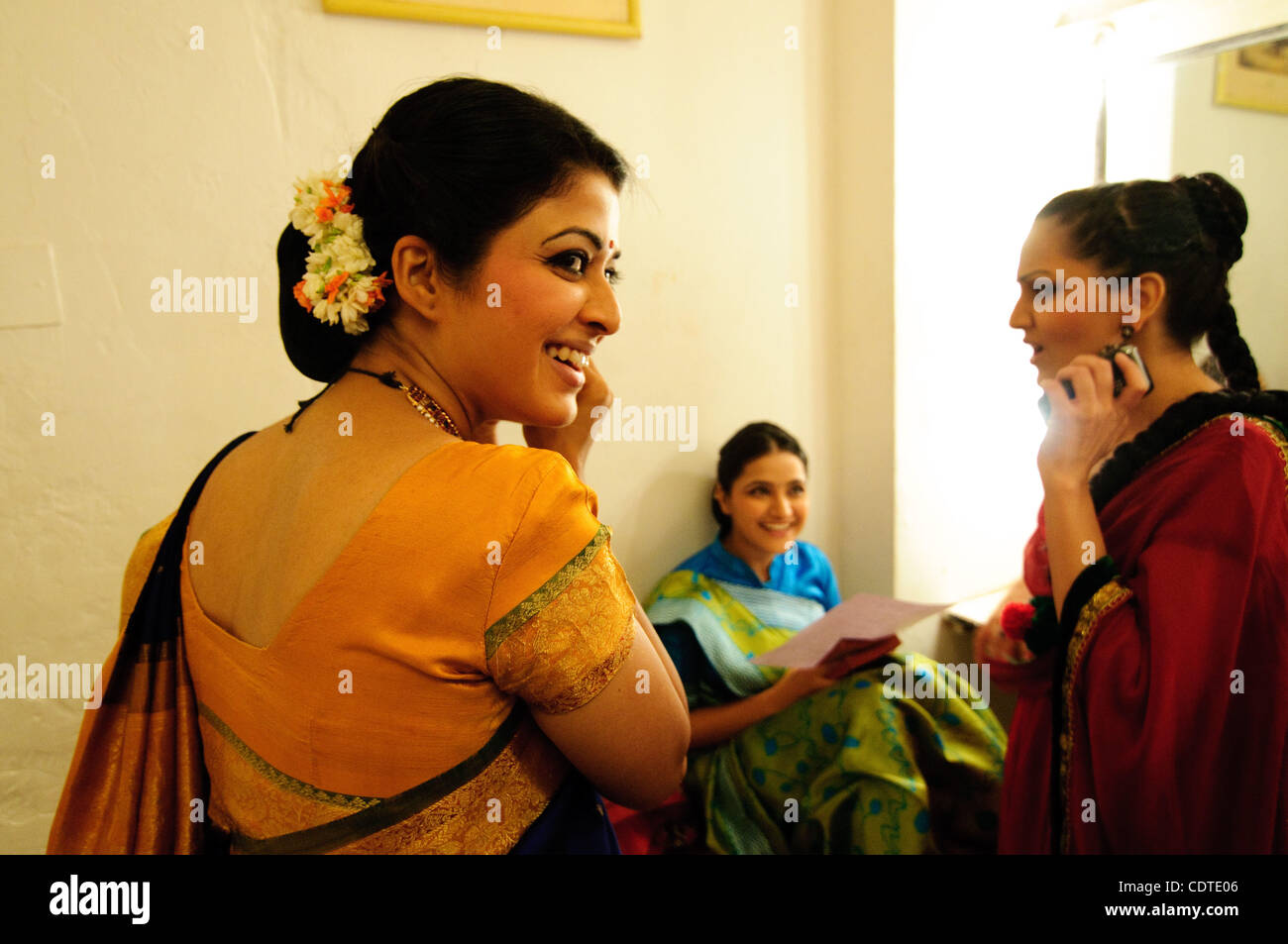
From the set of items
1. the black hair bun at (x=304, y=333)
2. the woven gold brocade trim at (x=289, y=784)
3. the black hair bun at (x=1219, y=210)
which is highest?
the black hair bun at (x=1219, y=210)

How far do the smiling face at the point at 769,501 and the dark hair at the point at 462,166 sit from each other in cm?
116

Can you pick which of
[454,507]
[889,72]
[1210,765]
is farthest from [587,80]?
[1210,765]

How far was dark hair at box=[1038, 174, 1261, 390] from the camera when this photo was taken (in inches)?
44.3

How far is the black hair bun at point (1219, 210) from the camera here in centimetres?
112

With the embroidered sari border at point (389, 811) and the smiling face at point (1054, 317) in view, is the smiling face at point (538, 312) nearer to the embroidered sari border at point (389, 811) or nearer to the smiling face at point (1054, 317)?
the embroidered sari border at point (389, 811)

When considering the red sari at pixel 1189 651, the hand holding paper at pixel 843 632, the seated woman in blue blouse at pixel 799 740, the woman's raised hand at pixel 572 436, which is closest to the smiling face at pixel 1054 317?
the red sari at pixel 1189 651

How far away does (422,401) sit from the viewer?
0.85m

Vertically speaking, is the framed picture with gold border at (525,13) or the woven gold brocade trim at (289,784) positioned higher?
the framed picture with gold border at (525,13)

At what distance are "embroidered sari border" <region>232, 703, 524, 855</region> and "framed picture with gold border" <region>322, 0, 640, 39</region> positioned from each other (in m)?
1.50

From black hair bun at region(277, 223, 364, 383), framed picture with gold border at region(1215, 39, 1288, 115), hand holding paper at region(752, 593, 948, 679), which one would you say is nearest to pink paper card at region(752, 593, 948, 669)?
hand holding paper at region(752, 593, 948, 679)

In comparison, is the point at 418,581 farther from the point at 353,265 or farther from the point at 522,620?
the point at 353,265

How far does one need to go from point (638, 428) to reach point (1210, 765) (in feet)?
4.37

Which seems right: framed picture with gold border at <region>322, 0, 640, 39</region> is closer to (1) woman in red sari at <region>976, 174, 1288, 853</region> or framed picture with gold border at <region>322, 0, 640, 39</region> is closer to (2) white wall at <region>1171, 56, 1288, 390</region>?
(1) woman in red sari at <region>976, 174, 1288, 853</region>
